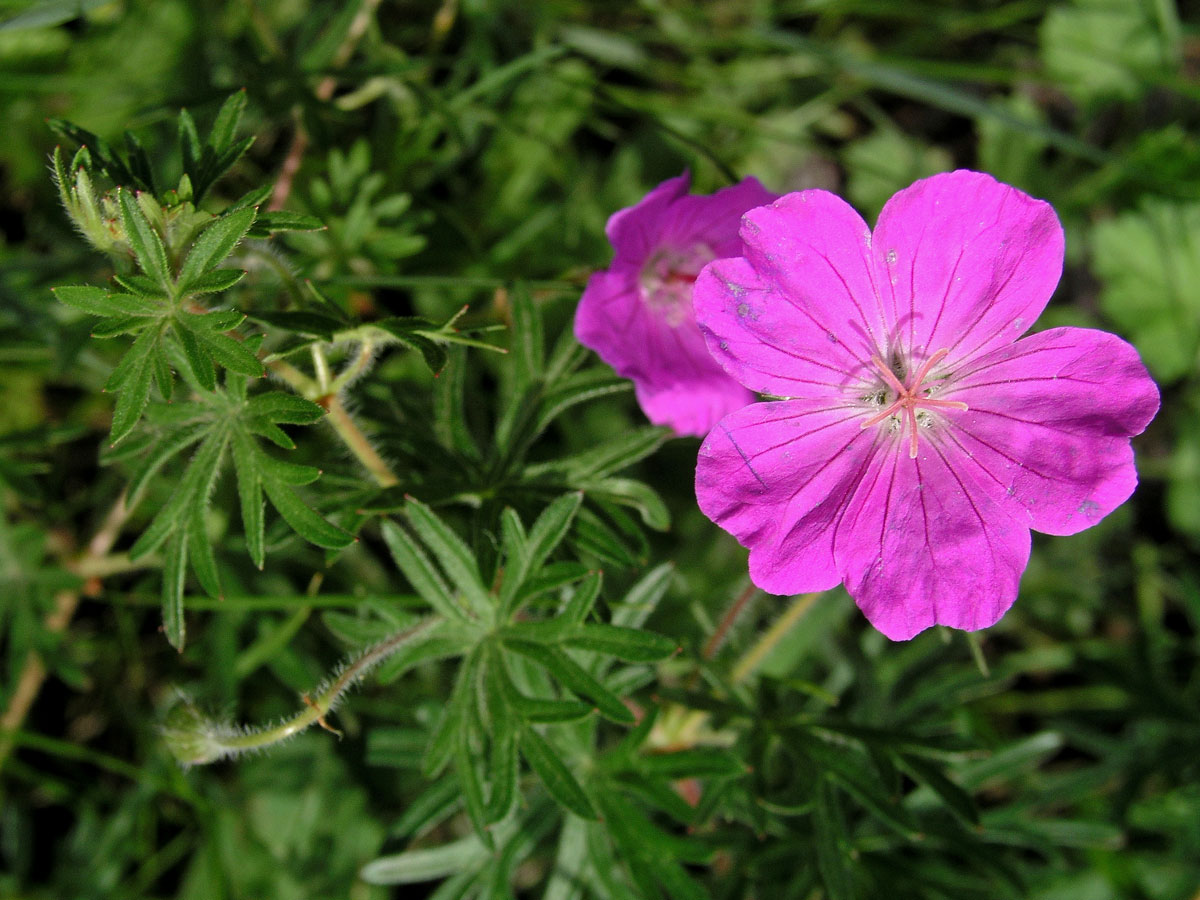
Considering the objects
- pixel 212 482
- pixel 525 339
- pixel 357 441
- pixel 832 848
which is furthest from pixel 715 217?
pixel 832 848

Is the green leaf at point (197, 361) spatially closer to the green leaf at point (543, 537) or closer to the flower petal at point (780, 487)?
the green leaf at point (543, 537)

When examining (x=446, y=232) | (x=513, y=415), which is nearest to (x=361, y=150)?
(x=446, y=232)

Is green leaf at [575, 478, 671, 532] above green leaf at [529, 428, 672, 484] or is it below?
below

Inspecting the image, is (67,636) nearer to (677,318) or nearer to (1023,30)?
(677,318)

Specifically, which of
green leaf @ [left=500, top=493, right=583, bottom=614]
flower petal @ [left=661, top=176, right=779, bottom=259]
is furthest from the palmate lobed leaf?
flower petal @ [left=661, top=176, right=779, bottom=259]

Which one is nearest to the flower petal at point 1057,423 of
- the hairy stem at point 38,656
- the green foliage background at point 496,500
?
the green foliage background at point 496,500

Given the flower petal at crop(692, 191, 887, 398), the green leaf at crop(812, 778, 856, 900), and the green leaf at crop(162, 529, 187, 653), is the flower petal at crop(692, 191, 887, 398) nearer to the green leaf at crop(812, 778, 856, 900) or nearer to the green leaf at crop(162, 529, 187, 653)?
the green leaf at crop(812, 778, 856, 900)
